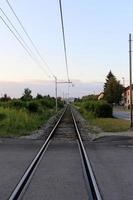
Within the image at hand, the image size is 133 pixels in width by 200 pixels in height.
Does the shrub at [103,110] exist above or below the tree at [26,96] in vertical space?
below

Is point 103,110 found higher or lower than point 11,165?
higher

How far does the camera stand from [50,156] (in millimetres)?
16188

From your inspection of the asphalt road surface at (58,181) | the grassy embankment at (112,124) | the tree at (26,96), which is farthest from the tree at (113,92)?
the asphalt road surface at (58,181)

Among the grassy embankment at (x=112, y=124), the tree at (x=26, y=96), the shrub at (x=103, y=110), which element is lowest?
the grassy embankment at (x=112, y=124)

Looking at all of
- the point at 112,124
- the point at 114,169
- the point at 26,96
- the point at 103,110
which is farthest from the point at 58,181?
the point at 26,96

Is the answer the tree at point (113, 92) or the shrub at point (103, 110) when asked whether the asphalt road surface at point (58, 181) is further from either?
the tree at point (113, 92)

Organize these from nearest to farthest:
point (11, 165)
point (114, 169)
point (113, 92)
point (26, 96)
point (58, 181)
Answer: point (58, 181)
point (114, 169)
point (11, 165)
point (113, 92)
point (26, 96)

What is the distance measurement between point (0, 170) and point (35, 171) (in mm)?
907

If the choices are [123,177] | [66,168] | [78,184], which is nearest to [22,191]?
[78,184]

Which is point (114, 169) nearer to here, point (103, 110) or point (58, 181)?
point (58, 181)

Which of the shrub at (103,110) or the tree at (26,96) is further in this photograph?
the tree at (26,96)

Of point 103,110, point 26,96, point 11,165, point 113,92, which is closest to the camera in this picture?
point 11,165

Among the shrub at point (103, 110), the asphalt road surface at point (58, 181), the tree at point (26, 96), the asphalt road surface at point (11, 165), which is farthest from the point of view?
the tree at point (26, 96)

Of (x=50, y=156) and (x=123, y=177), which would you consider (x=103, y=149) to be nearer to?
(x=50, y=156)
